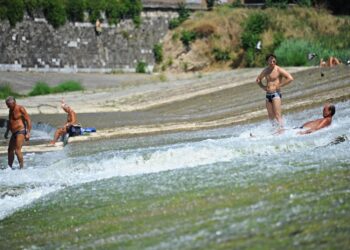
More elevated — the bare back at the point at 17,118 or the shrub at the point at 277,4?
the shrub at the point at 277,4

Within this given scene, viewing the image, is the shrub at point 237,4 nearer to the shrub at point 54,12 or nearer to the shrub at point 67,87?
the shrub at point 54,12

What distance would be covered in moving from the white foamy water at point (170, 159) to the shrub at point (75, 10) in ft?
74.6

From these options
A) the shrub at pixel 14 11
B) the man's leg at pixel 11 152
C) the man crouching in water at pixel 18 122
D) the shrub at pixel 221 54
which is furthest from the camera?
the shrub at pixel 221 54

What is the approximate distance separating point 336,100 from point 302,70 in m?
8.31

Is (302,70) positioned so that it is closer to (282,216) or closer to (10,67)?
(10,67)

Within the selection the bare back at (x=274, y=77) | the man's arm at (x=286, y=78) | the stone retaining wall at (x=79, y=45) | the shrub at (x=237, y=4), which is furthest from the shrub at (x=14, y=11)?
the man's arm at (x=286, y=78)

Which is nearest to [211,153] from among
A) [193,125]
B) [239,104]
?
[193,125]

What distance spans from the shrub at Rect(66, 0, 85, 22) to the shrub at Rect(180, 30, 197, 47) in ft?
17.9

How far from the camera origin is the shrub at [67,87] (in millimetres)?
30612

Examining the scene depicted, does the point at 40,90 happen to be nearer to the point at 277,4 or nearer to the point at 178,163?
the point at 277,4

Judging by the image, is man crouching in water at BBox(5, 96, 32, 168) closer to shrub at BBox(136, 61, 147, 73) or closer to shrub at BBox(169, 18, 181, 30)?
shrub at BBox(136, 61, 147, 73)

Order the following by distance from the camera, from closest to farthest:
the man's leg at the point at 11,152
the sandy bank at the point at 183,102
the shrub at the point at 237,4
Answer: the man's leg at the point at 11,152
the sandy bank at the point at 183,102
the shrub at the point at 237,4

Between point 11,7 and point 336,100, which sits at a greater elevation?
point 11,7

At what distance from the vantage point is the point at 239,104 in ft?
73.2
